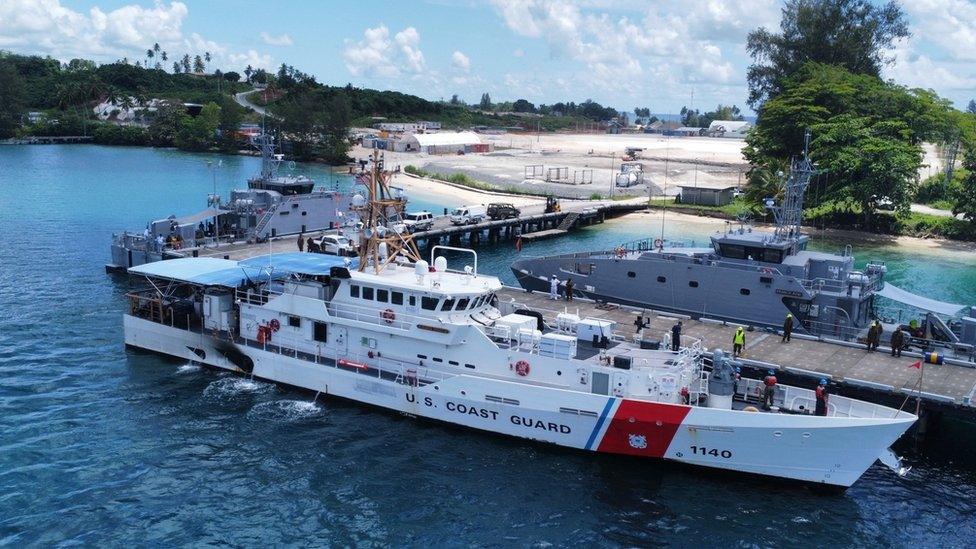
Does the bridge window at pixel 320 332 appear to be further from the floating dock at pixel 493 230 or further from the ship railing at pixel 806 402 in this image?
the floating dock at pixel 493 230

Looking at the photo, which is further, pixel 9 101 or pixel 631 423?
pixel 9 101

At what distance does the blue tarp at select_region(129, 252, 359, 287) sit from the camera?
1131 inches

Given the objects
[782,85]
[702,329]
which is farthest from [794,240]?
[782,85]

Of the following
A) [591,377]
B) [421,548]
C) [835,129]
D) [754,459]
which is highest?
[835,129]

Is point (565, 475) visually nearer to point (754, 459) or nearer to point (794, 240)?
point (754, 459)

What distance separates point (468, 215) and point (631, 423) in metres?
42.3

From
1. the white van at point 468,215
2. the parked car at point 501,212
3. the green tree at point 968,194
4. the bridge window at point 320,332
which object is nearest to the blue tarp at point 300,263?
the bridge window at point 320,332

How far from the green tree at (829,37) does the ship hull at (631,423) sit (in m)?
67.1

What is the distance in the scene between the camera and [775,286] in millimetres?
33344

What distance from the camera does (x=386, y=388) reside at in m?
26.1

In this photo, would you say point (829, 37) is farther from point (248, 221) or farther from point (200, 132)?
point (200, 132)

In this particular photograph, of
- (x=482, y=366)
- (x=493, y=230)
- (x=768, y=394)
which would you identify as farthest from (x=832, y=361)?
(x=493, y=230)

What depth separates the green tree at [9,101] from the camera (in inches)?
5536

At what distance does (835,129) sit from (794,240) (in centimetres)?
3905
